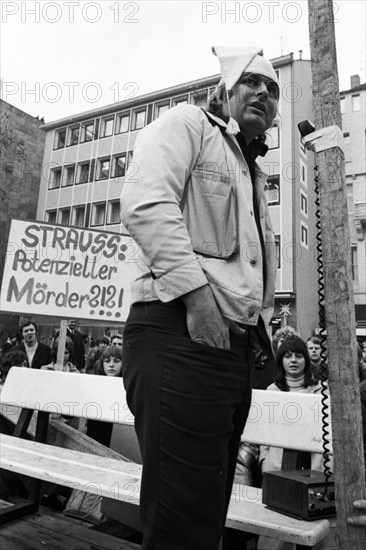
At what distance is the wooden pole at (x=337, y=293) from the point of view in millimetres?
1790

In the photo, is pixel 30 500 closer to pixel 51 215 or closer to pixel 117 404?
pixel 117 404

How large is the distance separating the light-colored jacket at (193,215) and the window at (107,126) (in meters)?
31.6

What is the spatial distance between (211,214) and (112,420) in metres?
2.71

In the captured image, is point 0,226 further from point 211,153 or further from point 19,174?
point 211,153

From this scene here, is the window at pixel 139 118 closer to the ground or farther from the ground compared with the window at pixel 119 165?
farther from the ground

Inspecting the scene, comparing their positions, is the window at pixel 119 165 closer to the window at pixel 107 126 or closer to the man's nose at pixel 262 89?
the window at pixel 107 126

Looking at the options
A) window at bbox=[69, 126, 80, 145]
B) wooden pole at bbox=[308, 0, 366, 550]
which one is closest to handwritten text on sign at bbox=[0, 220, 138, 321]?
wooden pole at bbox=[308, 0, 366, 550]

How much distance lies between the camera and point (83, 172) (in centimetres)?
3177

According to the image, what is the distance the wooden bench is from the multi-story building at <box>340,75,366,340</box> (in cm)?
2198

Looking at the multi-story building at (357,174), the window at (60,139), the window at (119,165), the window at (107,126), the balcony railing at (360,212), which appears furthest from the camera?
the window at (60,139)

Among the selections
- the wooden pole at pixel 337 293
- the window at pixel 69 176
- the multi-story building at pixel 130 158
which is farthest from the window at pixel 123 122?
the wooden pole at pixel 337 293

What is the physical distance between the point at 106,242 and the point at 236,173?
5.17m

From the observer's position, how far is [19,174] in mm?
30953

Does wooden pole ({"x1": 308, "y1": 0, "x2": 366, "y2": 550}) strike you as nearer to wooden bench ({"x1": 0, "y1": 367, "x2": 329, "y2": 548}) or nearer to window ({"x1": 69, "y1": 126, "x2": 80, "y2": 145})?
wooden bench ({"x1": 0, "y1": 367, "x2": 329, "y2": 548})
